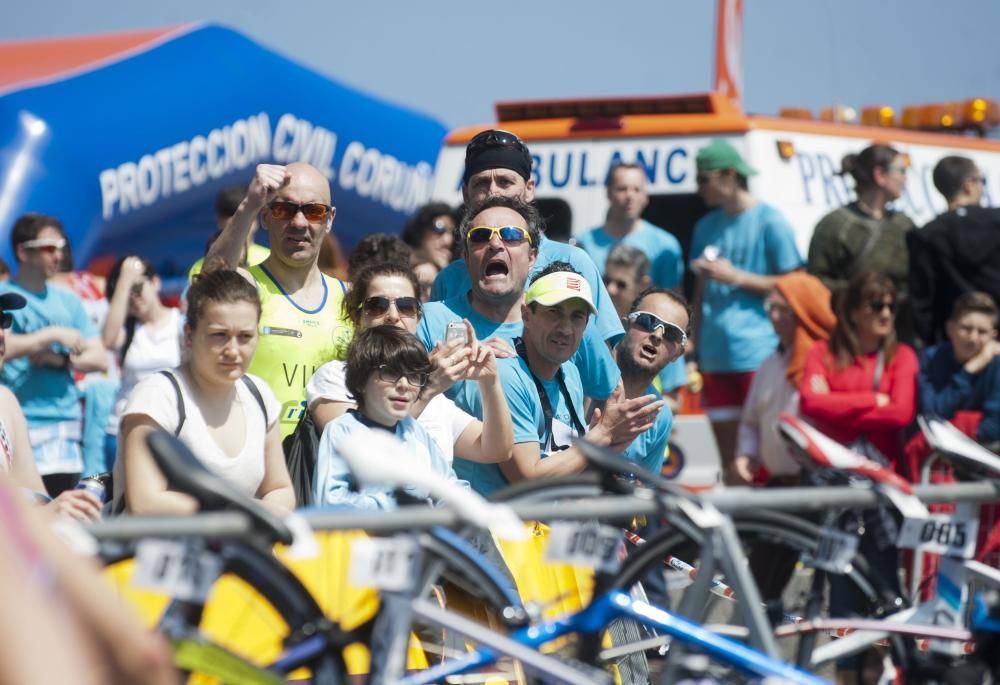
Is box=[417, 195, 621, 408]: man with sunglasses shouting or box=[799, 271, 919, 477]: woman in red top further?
box=[799, 271, 919, 477]: woman in red top

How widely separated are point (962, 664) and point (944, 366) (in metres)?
3.47

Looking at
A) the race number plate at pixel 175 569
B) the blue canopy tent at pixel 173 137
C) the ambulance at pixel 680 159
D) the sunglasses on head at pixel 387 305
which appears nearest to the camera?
the race number plate at pixel 175 569

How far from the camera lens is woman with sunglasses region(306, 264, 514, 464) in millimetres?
4469

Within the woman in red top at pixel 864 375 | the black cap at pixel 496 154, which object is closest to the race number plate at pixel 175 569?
the black cap at pixel 496 154

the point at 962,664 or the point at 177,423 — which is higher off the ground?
the point at 177,423

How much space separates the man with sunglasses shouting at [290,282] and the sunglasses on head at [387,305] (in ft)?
0.42

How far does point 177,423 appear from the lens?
13.5 feet

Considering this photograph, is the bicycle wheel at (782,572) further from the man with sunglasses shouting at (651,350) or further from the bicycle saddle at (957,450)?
the man with sunglasses shouting at (651,350)

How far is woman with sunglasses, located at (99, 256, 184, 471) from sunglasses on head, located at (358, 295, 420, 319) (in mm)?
2668

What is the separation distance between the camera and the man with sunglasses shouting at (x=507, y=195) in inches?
212

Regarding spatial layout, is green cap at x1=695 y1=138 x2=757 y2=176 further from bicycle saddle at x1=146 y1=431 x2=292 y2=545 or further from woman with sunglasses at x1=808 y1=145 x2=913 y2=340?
Answer: bicycle saddle at x1=146 y1=431 x2=292 y2=545

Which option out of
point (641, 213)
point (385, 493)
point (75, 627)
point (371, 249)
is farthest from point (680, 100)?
point (75, 627)

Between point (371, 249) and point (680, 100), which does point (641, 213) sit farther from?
point (371, 249)

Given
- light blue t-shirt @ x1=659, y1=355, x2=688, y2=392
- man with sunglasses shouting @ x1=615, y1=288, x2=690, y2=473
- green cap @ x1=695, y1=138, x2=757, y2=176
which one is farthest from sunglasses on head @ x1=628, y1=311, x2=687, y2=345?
green cap @ x1=695, y1=138, x2=757, y2=176
